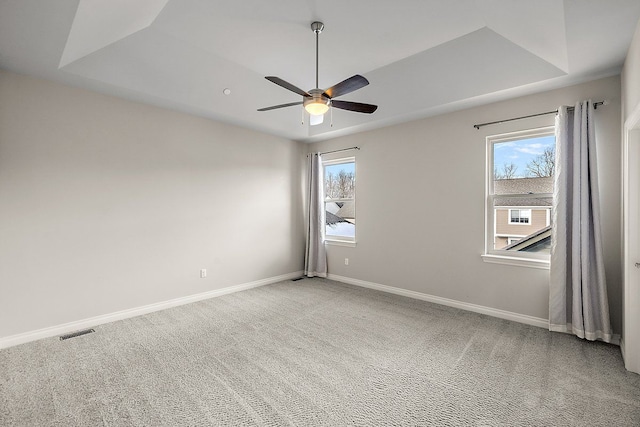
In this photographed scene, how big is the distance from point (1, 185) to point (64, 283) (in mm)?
1121

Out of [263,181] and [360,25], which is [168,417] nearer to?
[360,25]

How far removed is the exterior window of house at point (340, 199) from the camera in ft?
17.7

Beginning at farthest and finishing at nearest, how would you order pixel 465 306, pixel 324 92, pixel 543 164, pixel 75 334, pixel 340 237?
pixel 340 237 < pixel 465 306 < pixel 543 164 < pixel 75 334 < pixel 324 92

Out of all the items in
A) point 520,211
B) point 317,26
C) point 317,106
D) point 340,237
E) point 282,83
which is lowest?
point 340,237

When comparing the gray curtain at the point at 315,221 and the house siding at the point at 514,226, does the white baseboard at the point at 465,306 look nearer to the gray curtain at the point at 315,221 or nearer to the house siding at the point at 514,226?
the gray curtain at the point at 315,221

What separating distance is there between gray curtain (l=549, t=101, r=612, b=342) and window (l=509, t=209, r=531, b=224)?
0.40 metres

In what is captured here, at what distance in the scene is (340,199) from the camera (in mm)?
5527

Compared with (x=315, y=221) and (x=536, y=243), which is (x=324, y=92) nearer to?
(x=536, y=243)

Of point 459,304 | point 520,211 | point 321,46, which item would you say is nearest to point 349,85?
point 321,46

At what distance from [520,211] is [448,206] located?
820 mm

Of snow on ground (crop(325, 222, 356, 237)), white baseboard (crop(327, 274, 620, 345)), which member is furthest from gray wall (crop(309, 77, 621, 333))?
snow on ground (crop(325, 222, 356, 237))

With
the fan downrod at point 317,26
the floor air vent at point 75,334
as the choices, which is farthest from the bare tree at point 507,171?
the floor air vent at point 75,334

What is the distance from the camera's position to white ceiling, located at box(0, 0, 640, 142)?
2.35 metres

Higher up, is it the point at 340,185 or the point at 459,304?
the point at 340,185
